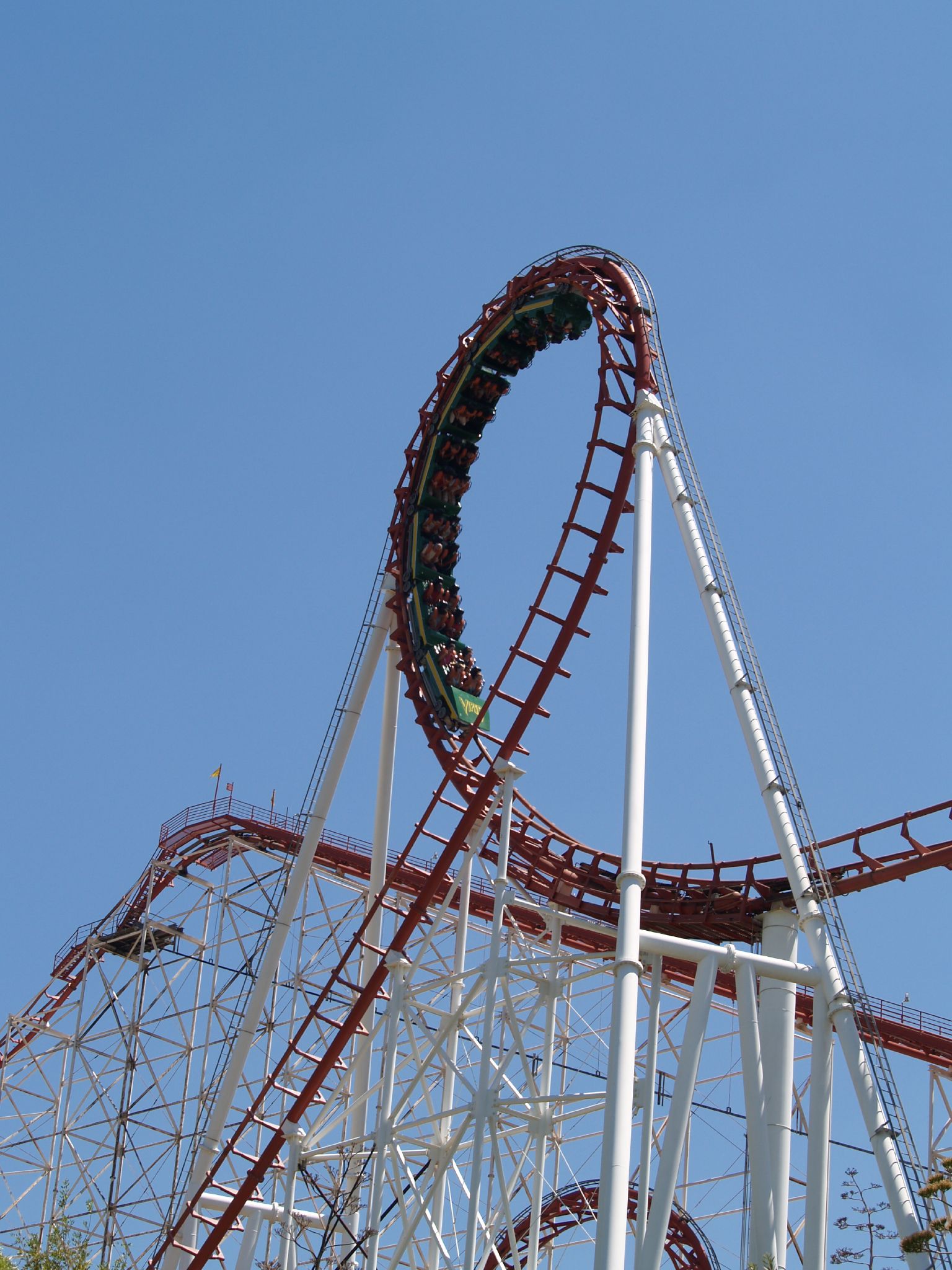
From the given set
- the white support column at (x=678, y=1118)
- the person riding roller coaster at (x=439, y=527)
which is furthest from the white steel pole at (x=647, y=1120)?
the person riding roller coaster at (x=439, y=527)

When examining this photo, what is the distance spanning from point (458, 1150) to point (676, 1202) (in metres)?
6.73

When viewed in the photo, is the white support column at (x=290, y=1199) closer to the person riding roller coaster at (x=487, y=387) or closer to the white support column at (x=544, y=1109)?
the white support column at (x=544, y=1109)

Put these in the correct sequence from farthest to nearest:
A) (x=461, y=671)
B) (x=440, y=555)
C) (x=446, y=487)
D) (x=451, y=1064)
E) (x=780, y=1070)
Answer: (x=446, y=487) < (x=440, y=555) < (x=461, y=671) < (x=451, y=1064) < (x=780, y=1070)

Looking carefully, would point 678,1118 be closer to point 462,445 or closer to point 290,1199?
point 290,1199

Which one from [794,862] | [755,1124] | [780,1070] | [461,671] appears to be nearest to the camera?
[755,1124]

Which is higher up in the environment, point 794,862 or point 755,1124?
point 794,862

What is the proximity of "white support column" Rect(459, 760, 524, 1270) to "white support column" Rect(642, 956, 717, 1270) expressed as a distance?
1.39 metres

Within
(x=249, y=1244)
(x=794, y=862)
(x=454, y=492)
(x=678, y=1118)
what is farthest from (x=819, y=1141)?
(x=454, y=492)

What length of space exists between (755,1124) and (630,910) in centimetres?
206

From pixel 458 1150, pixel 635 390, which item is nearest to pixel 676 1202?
pixel 458 1150

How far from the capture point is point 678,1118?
1425 cm

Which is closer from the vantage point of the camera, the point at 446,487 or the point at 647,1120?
the point at 647,1120

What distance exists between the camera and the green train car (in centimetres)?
1945

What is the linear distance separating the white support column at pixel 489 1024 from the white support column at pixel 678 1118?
1.39m
